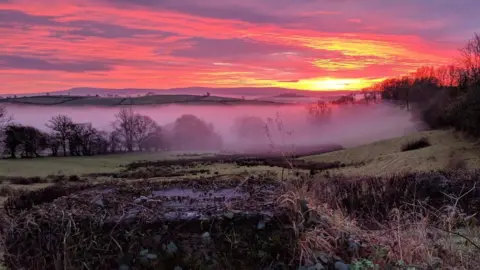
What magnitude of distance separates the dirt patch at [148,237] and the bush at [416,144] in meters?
51.6

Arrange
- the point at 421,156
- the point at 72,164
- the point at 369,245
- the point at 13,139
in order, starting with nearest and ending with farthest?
the point at 369,245, the point at 421,156, the point at 72,164, the point at 13,139

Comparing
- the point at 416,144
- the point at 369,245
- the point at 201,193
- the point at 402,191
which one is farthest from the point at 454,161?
the point at 369,245

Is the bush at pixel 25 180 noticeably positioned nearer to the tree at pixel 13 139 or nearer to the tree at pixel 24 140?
the tree at pixel 24 140

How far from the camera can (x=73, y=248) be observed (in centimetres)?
649

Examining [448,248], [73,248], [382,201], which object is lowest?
[382,201]

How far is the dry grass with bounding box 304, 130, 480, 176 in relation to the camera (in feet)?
138

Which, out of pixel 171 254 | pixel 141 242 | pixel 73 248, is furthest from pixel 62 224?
pixel 171 254

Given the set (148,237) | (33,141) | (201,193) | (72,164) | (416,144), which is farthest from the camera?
(33,141)

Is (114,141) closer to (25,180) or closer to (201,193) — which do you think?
(25,180)

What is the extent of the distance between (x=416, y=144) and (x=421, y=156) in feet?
33.5

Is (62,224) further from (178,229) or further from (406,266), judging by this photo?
(406,266)

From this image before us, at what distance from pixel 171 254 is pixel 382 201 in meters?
9.28

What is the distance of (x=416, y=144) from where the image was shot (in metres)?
57.4

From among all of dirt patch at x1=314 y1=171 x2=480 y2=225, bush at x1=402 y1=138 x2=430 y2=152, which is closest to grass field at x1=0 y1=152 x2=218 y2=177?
bush at x1=402 y1=138 x2=430 y2=152
